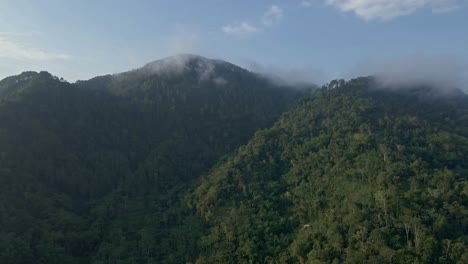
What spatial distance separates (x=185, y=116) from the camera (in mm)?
105188

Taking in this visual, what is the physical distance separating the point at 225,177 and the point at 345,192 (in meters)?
20.9

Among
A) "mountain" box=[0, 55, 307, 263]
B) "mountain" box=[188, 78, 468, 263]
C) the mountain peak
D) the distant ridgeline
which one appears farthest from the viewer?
the mountain peak

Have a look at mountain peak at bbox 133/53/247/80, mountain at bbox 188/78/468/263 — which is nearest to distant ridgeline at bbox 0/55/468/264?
mountain at bbox 188/78/468/263

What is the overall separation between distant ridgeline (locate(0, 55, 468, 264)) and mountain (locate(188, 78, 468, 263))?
194mm

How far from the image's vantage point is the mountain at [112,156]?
5797cm

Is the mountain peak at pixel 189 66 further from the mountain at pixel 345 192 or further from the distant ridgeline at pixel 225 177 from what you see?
the mountain at pixel 345 192

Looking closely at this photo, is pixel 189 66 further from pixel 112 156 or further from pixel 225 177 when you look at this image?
pixel 225 177

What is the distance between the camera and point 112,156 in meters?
85.1

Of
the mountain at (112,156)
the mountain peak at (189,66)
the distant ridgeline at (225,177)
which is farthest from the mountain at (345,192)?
the mountain peak at (189,66)

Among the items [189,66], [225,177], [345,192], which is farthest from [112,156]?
[189,66]

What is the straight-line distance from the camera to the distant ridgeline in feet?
161

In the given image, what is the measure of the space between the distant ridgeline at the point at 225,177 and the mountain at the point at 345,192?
0.19 meters

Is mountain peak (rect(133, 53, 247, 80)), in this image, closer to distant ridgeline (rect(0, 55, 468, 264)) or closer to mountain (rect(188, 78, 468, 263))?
distant ridgeline (rect(0, 55, 468, 264))

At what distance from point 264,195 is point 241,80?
77.1 metres
